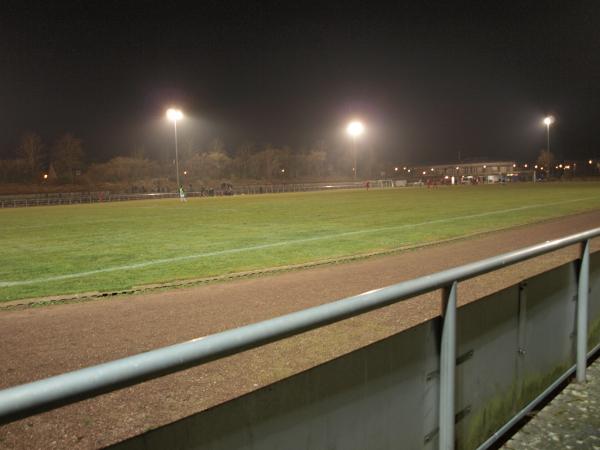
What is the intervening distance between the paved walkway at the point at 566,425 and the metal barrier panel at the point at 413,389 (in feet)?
0.46

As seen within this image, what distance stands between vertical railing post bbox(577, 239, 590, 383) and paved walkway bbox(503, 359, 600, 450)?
193 mm

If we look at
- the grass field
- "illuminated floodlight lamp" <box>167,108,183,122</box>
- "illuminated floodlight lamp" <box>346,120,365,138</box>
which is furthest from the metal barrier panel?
"illuminated floodlight lamp" <box>346,120,365,138</box>

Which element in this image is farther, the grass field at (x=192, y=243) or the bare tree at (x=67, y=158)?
the bare tree at (x=67, y=158)

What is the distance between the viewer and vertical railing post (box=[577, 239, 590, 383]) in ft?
13.7

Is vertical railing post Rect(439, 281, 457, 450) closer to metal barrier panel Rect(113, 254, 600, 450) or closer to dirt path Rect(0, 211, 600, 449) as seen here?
metal barrier panel Rect(113, 254, 600, 450)

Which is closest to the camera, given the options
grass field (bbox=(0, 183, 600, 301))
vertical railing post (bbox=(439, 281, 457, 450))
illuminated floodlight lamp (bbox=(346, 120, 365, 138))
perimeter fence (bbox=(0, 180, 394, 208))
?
vertical railing post (bbox=(439, 281, 457, 450))

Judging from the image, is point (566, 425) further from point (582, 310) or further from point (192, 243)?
point (192, 243)

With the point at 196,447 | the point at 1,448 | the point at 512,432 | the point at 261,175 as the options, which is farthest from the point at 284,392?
the point at 261,175

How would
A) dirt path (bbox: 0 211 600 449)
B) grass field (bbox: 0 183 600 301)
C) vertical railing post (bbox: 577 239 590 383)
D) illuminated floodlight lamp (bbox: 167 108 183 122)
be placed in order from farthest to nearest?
illuminated floodlight lamp (bbox: 167 108 183 122), grass field (bbox: 0 183 600 301), vertical railing post (bbox: 577 239 590 383), dirt path (bbox: 0 211 600 449)

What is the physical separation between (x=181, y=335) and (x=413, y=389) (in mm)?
3899

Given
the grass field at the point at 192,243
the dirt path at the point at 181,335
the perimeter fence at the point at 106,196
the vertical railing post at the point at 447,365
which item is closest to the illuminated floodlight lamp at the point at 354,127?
the perimeter fence at the point at 106,196

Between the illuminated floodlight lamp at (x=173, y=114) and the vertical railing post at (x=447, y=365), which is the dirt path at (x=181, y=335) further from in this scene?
the illuminated floodlight lamp at (x=173, y=114)

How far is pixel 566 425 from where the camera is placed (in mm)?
3432

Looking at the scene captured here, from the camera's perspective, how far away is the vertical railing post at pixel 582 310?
4184 mm
